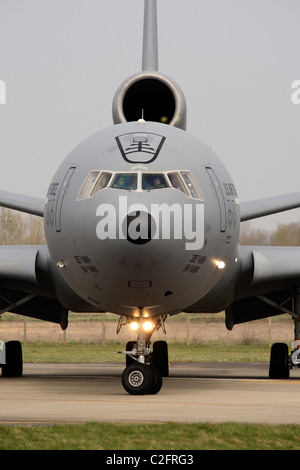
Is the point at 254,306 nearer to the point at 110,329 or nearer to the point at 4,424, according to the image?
the point at 4,424

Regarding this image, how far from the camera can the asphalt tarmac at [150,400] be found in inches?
554

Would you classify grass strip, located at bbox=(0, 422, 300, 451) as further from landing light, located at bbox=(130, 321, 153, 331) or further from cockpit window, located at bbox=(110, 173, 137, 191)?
landing light, located at bbox=(130, 321, 153, 331)

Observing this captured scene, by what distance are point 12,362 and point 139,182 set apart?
9549 millimetres

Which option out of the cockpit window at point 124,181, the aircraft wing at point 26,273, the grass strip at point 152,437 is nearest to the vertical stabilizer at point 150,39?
the aircraft wing at point 26,273

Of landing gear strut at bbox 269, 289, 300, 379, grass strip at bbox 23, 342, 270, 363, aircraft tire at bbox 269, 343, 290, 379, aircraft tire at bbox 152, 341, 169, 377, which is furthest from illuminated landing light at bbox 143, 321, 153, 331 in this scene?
grass strip at bbox 23, 342, 270, 363

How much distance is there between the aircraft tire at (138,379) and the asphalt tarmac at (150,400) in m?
0.18

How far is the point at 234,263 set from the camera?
21.7 meters

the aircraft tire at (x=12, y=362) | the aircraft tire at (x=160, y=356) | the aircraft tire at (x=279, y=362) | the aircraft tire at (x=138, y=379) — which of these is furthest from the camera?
the aircraft tire at (x=160, y=356)

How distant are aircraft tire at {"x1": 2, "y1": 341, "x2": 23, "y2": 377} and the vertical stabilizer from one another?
7.80 metres

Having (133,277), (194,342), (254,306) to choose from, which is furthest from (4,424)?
(194,342)

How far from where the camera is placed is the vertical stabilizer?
26.4 m

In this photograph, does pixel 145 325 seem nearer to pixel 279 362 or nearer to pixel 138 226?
pixel 138 226

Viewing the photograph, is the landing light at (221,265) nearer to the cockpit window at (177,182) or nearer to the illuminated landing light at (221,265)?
the illuminated landing light at (221,265)

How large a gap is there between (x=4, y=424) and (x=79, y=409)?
2.34 meters
